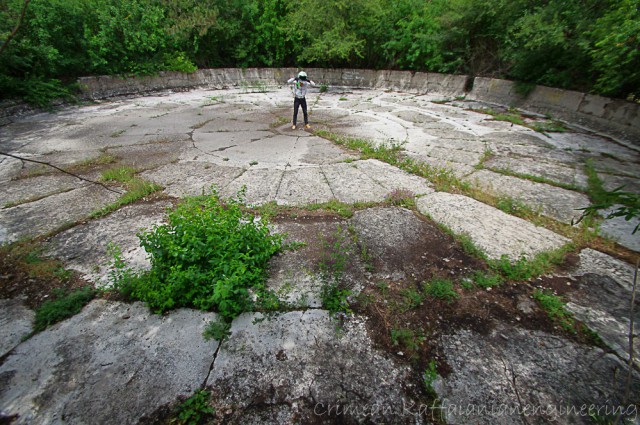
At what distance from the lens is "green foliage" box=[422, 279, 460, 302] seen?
2002 millimetres

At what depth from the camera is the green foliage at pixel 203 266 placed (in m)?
1.87

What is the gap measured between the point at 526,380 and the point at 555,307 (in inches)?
25.5

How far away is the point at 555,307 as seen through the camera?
1888 millimetres

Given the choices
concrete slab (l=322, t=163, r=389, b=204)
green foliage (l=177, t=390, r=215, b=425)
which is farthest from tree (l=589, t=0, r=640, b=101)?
green foliage (l=177, t=390, r=215, b=425)

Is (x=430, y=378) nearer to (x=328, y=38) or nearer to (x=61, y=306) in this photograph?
(x=61, y=306)

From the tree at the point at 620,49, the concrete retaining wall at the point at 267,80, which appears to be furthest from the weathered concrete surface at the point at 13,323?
the concrete retaining wall at the point at 267,80

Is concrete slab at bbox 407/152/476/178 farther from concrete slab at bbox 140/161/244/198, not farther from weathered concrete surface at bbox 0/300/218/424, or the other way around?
weathered concrete surface at bbox 0/300/218/424

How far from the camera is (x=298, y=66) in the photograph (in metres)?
11.9

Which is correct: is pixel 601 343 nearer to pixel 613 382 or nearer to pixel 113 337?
pixel 613 382

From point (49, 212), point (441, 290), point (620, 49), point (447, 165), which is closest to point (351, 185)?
point (447, 165)

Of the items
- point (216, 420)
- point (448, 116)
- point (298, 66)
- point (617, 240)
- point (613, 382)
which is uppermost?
A: point (298, 66)

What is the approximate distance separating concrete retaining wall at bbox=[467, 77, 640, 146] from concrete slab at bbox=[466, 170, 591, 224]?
3009 mm

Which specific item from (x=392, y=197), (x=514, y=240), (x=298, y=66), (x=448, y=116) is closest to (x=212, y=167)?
(x=392, y=197)

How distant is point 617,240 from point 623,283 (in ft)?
2.19
